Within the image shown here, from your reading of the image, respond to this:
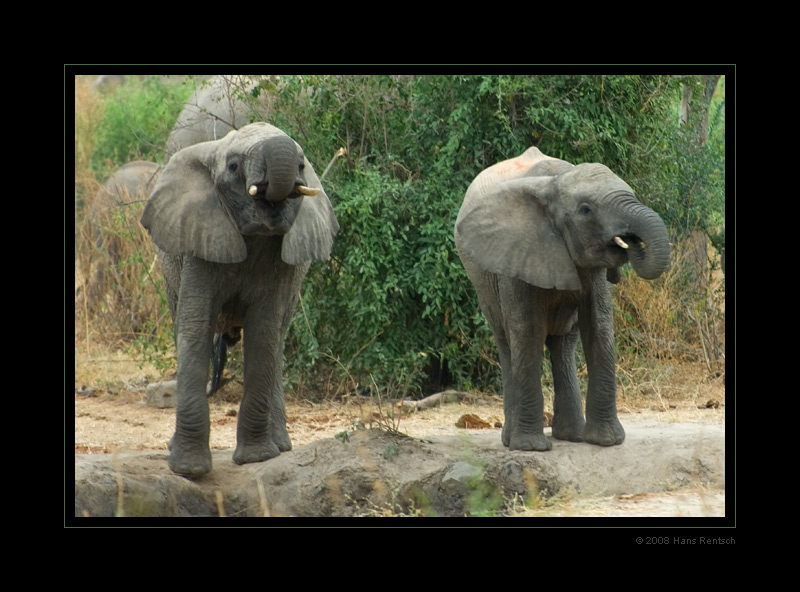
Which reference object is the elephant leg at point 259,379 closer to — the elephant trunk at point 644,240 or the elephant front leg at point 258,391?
the elephant front leg at point 258,391

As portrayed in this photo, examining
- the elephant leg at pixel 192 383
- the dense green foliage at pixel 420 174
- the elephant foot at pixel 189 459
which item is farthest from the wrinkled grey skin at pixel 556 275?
the dense green foliage at pixel 420 174

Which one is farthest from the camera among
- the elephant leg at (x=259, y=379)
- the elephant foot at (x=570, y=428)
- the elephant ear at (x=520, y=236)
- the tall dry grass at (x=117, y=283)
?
the tall dry grass at (x=117, y=283)

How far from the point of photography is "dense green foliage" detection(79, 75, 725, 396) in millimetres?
9680

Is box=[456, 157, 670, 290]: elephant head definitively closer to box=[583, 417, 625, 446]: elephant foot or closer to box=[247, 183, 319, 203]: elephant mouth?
box=[583, 417, 625, 446]: elephant foot

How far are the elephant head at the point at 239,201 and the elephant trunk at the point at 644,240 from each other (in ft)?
5.90

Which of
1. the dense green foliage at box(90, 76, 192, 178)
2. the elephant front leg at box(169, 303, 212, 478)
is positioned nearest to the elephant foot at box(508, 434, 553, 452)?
the elephant front leg at box(169, 303, 212, 478)

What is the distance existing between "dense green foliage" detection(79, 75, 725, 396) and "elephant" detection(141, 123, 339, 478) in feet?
8.52

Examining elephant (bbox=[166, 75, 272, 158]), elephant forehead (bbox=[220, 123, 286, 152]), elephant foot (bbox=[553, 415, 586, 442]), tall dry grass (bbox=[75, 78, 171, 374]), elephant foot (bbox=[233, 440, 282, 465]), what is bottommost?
elephant foot (bbox=[233, 440, 282, 465])

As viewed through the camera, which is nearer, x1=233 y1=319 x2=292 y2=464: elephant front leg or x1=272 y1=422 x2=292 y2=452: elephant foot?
x1=233 y1=319 x2=292 y2=464: elephant front leg

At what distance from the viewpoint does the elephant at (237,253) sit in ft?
20.4

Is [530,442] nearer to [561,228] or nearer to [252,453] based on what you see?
[561,228]

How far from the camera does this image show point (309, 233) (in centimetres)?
657

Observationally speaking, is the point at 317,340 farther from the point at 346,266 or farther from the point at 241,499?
the point at 241,499

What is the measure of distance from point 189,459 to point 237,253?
1.28 m
